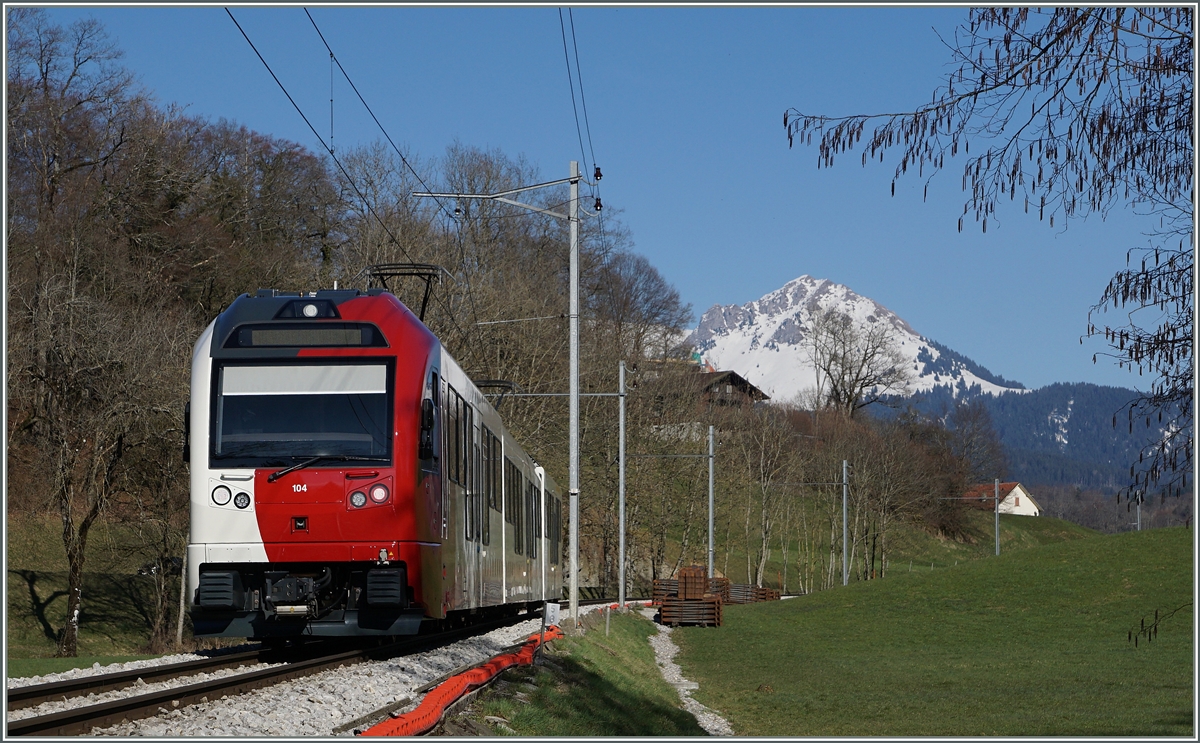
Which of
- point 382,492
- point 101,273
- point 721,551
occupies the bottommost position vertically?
point 721,551

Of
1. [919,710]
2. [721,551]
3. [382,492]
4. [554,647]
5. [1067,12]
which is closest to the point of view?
[1067,12]

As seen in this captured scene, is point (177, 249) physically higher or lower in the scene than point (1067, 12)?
higher

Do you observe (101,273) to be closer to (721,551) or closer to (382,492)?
(382,492)

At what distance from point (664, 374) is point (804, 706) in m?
45.1

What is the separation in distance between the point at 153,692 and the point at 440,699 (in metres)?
2.43

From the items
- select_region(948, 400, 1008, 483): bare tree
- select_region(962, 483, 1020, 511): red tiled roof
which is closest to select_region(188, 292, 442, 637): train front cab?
select_region(962, 483, 1020, 511): red tiled roof

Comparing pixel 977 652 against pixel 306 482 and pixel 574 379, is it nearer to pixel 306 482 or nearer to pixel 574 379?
pixel 574 379

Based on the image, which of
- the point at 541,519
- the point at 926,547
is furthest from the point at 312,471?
the point at 926,547

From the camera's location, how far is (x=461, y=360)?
42.1 metres

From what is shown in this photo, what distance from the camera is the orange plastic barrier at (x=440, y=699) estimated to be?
810cm

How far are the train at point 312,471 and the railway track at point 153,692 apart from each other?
2.44ft

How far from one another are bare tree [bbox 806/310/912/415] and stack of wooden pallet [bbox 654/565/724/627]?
47719 mm

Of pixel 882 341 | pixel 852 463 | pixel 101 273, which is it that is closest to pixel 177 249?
pixel 101 273

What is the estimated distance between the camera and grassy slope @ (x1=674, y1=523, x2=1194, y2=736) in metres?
19.2
